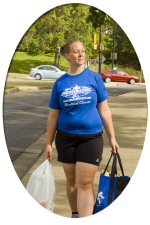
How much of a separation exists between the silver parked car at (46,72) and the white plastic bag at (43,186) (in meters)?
0.63

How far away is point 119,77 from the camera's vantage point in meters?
5.31

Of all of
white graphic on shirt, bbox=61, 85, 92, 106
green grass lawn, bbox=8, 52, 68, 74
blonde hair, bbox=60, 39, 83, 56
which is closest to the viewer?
white graphic on shirt, bbox=61, 85, 92, 106

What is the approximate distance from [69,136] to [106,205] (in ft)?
2.13

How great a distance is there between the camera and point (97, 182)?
5246 millimetres

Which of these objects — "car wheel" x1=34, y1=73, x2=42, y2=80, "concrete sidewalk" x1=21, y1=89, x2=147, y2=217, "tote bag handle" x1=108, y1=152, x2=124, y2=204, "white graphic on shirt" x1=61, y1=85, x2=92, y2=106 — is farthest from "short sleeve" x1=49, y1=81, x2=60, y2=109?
"tote bag handle" x1=108, y1=152, x2=124, y2=204

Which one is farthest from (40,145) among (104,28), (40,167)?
(104,28)

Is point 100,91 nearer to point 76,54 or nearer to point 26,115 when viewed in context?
point 76,54

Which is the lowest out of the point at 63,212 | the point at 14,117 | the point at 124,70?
the point at 63,212

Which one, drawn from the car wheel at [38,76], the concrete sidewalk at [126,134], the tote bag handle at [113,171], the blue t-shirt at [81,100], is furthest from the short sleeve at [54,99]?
the tote bag handle at [113,171]

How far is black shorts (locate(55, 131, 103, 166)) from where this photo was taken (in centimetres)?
504

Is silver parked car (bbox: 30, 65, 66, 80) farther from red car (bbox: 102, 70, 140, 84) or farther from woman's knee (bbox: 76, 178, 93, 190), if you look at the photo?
woman's knee (bbox: 76, 178, 93, 190)

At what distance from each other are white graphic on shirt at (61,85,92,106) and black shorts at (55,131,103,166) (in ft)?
0.77

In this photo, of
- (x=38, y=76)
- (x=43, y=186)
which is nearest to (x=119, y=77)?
(x=38, y=76)

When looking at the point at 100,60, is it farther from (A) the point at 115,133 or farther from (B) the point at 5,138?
(B) the point at 5,138
